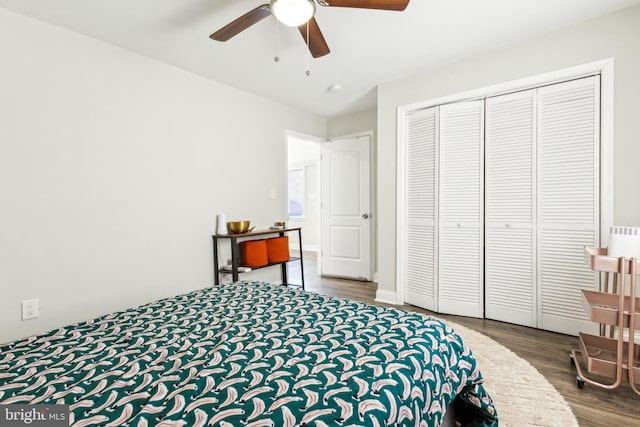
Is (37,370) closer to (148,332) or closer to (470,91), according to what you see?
(148,332)

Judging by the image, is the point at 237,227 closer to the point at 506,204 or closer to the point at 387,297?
the point at 387,297

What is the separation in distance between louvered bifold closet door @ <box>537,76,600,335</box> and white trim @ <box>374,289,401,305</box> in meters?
1.35

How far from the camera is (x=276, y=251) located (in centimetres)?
371

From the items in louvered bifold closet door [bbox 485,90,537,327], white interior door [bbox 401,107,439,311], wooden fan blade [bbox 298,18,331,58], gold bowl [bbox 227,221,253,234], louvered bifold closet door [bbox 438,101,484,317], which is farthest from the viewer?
gold bowl [bbox 227,221,253,234]

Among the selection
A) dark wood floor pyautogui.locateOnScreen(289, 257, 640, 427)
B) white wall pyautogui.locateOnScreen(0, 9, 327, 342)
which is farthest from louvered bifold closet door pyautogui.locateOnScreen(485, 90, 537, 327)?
white wall pyautogui.locateOnScreen(0, 9, 327, 342)

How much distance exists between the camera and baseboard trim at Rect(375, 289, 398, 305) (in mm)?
3471

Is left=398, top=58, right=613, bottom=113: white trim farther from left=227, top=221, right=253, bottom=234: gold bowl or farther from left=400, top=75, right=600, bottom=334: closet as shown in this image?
left=227, top=221, right=253, bottom=234: gold bowl

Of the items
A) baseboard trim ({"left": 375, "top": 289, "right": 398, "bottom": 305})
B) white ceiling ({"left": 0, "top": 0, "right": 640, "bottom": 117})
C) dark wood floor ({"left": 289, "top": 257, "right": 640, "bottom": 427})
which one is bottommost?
dark wood floor ({"left": 289, "top": 257, "right": 640, "bottom": 427})

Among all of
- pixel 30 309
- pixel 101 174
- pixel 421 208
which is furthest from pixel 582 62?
pixel 30 309

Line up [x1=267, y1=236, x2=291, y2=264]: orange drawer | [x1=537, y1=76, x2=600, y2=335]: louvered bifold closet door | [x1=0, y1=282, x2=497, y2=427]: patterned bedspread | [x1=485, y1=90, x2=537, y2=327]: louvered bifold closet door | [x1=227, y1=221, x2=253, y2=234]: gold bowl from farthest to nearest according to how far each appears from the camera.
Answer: [x1=267, y1=236, x2=291, y2=264]: orange drawer → [x1=227, y1=221, x2=253, y2=234]: gold bowl → [x1=485, y1=90, x2=537, y2=327]: louvered bifold closet door → [x1=537, y1=76, x2=600, y2=335]: louvered bifold closet door → [x1=0, y1=282, x2=497, y2=427]: patterned bedspread

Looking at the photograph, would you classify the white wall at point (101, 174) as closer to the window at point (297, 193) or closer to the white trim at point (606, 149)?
the white trim at point (606, 149)

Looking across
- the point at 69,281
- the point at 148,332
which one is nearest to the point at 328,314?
the point at 148,332

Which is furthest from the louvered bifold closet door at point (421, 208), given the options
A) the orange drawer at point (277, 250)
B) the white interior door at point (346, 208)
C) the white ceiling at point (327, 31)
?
the orange drawer at point (277, 250)

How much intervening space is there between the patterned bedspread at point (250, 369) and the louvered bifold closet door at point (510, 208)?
174 cm
